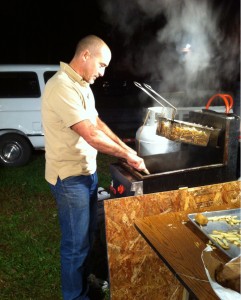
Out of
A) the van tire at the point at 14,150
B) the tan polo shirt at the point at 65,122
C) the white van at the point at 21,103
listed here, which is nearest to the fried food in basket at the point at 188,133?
the tan polo shirt at the point at 65,122

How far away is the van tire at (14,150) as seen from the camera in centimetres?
734

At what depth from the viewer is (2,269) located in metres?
3.78

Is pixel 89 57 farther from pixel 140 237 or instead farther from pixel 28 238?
pixel 28 238

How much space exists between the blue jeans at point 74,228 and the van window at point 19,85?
469 cm

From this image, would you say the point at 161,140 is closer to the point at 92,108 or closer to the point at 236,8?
the point at 92,108

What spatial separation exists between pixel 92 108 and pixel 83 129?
20.1 inches

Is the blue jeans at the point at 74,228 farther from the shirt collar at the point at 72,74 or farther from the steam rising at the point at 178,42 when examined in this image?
the steam rising at the point at 178,42

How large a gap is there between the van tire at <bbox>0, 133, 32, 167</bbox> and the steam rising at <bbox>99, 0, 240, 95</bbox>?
521 centimetres

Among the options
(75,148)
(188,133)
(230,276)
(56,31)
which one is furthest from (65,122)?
(56,31)

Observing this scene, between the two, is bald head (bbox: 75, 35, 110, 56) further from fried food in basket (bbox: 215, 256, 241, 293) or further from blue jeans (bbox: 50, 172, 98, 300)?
fried food in basket (bbox: 215, 256, 241, 293)

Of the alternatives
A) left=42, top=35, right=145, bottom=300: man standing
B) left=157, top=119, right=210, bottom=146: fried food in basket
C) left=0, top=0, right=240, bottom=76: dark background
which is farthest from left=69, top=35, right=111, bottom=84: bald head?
left=0, top=0, right=240, bottom=76: dark background

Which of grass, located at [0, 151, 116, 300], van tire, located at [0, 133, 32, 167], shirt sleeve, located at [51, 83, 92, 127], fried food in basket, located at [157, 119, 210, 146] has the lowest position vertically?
grass, located at [0, 151, 116, 300]

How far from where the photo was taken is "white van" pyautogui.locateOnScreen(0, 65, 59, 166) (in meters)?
6.92

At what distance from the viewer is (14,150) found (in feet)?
24.3
